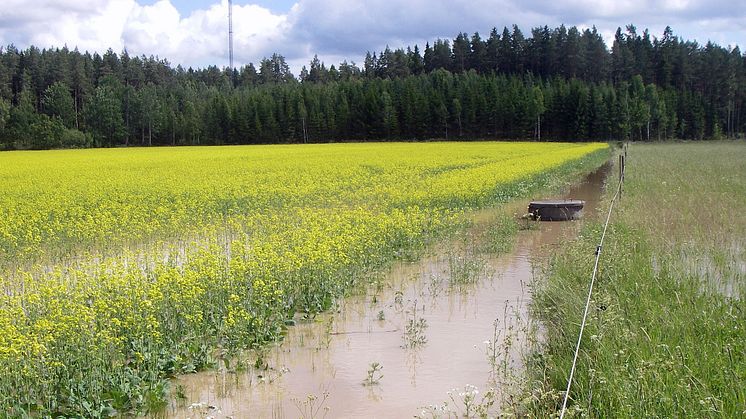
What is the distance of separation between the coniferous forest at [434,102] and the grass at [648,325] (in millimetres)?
76267

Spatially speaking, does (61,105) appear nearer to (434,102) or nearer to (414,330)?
(434,102)

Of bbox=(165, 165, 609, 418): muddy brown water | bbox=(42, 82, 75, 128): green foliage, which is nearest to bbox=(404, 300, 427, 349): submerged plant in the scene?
bbox=(165, 165, 609, 418): muddy brown water

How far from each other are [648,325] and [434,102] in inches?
3372

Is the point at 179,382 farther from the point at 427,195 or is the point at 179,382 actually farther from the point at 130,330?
the point at 427,195

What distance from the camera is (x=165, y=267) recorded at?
10773 mm

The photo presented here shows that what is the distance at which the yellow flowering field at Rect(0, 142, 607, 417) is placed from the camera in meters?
6.62

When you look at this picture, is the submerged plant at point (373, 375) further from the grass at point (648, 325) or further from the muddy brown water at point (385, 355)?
the grass at point (648, 325)

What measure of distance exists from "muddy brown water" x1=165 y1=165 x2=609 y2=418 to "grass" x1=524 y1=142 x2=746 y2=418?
73 centimetres

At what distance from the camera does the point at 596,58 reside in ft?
385

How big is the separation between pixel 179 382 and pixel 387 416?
2.22 m

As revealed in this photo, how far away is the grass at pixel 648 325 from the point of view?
5199mm

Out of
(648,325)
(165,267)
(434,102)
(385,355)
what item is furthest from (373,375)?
(434,102)

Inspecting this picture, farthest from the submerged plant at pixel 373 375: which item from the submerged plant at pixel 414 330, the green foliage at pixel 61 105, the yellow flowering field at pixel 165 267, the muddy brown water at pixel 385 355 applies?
the green foliage at pixel 61 105

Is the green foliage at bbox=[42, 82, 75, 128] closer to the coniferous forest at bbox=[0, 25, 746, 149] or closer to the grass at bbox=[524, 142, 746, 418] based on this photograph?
the coniferous forest at bbox=[0, 25, 746, 149]
